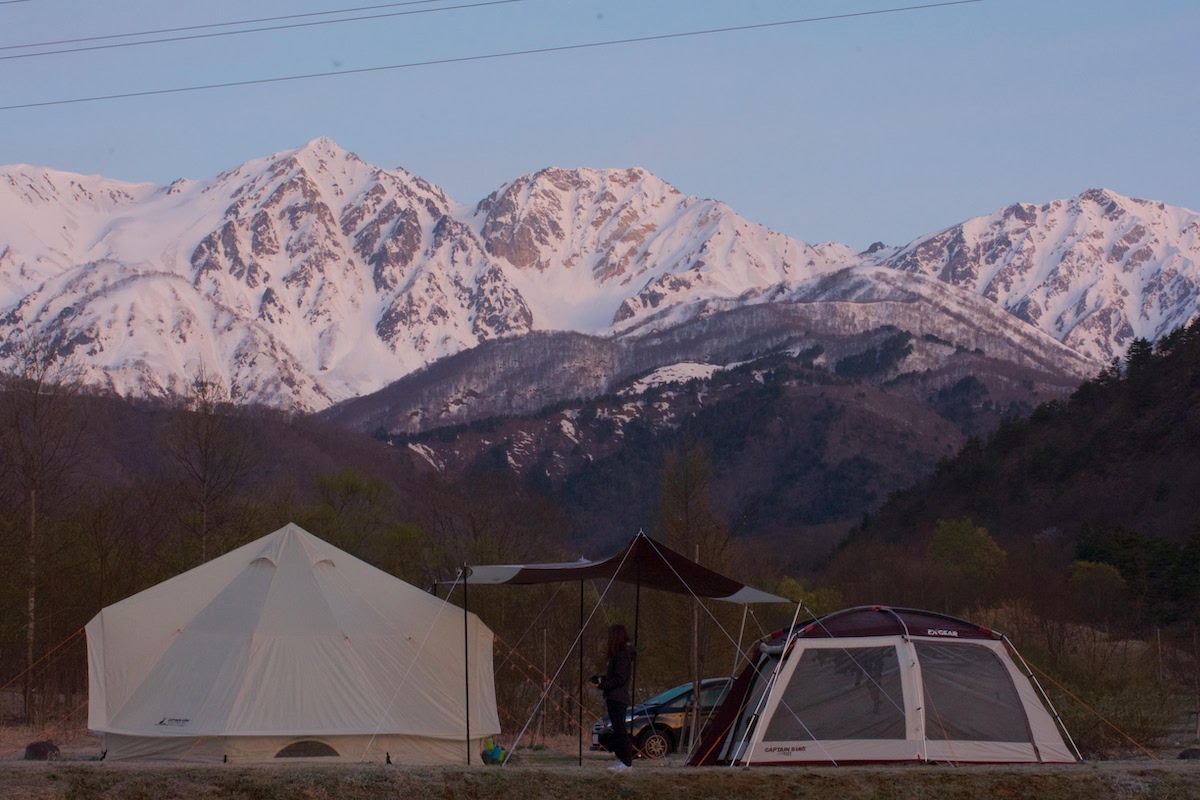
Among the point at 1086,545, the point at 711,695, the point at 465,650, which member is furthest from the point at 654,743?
the point at 1086,545

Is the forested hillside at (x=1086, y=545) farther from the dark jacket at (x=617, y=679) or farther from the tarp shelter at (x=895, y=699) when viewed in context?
the dark jacket at (x=617, y=679)

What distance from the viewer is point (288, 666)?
19.9 meters

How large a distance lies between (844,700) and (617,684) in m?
3.07

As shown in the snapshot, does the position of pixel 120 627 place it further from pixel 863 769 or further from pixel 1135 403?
pixel 1135 403

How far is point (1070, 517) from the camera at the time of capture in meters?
82.6

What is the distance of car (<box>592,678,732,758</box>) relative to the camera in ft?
81.7

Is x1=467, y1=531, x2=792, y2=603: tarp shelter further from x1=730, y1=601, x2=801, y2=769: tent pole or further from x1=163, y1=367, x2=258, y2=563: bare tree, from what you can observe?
x1=163, y1=367, x2=258, y2=563: bare tree

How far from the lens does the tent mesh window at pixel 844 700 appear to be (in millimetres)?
18234

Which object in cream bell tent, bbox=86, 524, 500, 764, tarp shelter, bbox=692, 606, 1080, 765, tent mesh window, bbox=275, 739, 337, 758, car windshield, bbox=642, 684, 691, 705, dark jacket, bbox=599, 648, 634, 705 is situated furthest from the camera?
car windshield, bbox=642, 684, 691, 705

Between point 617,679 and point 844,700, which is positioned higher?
point 617,679

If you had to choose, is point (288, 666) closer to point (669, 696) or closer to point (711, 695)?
point (669, 696)

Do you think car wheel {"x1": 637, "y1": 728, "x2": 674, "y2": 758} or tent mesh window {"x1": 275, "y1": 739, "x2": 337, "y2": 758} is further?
car wheel {"x1": 637, "y1": 728, "x2": 674, "y2": 758}

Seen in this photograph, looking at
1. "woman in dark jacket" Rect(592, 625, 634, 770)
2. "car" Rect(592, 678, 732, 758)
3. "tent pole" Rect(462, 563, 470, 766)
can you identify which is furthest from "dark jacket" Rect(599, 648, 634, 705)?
"car" Rect(592, 678, 732, 758)

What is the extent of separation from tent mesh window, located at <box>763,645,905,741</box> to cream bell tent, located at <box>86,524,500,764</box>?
15.0 feet
